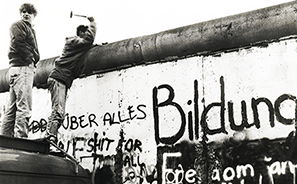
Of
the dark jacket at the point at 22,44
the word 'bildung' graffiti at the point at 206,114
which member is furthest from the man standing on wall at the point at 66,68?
the word 'bildung' graffiti at the point at 206,114

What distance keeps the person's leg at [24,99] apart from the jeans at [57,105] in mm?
476

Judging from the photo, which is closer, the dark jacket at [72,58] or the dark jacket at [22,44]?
the dark jacket at [22,44]

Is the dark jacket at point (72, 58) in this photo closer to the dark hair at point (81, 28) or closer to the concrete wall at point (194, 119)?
the dark hair at point (81, 28)

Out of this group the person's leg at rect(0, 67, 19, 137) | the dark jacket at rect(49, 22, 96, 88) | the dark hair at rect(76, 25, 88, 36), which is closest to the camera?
the person's leg at rect(0, 67, 19, 137)

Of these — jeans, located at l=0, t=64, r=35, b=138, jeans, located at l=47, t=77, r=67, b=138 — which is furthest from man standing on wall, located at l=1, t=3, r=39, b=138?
jeans, located at l=47, t=77, r=67, b=138

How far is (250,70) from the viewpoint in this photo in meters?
5.36

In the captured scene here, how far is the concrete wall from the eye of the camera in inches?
200

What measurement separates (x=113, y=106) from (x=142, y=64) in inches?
31.8

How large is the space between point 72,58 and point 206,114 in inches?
92.1

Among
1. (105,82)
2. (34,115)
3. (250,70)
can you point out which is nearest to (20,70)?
(105,82)

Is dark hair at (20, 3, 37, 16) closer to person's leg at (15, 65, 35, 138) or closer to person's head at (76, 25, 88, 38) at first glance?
person's leg at (15, 65, 35, 138)

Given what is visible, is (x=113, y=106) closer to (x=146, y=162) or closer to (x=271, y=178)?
(x=146, y=162)

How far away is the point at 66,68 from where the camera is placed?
650 cm

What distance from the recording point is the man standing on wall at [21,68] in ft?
18.8
